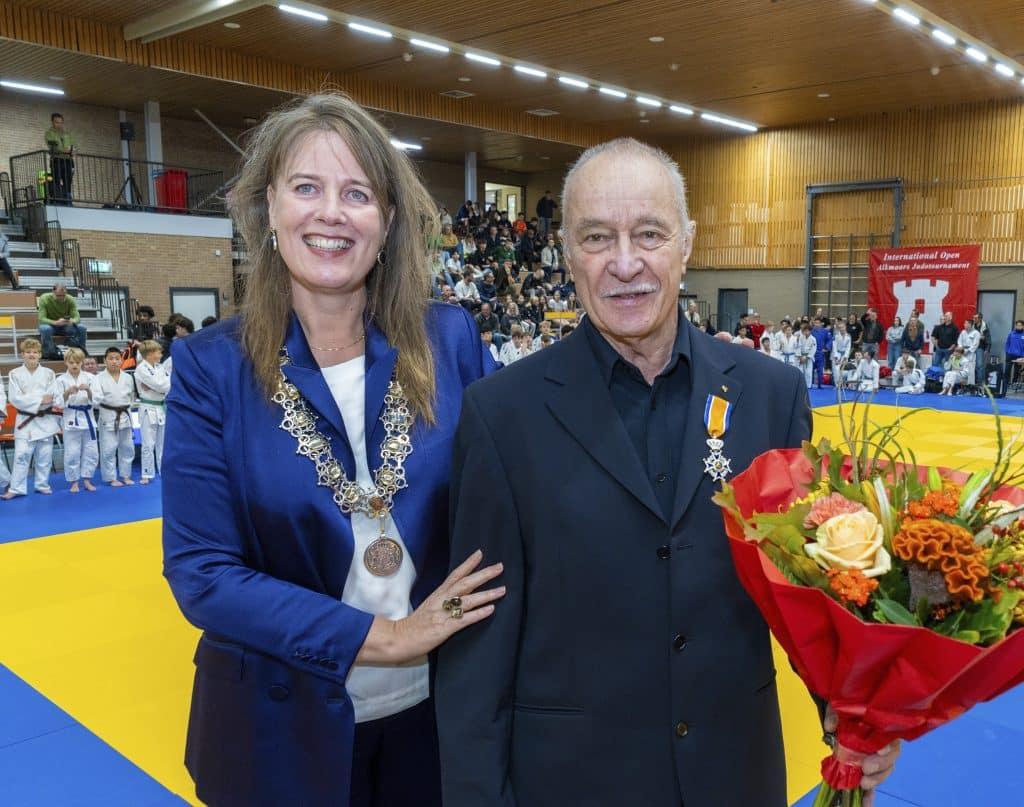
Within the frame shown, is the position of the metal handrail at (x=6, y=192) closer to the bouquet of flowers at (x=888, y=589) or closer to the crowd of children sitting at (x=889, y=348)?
the crowd of children sitting at (x=889, y=348)

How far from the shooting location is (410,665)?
6.10 feet

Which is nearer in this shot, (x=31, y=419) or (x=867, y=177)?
(x=31, y=419)

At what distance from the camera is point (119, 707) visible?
4.20 meters

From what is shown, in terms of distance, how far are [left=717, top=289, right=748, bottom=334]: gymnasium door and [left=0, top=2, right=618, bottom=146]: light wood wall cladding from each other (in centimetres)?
740

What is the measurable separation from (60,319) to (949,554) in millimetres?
14965

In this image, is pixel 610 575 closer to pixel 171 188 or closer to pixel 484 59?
pixel 484 59

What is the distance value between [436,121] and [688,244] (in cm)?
2062

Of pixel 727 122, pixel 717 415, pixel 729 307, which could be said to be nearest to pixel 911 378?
pixel 729 307

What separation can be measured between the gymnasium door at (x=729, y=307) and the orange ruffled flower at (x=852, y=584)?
26719mm

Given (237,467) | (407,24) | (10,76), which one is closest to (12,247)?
(10,76)

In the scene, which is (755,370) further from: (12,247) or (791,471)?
(12,247)

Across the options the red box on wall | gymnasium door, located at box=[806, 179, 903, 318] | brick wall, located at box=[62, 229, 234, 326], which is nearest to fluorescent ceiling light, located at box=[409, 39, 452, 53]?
brick wall, located at box=[62, 229, 234, 326]

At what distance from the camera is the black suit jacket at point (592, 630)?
155cm

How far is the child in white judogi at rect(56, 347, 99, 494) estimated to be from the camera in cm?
932
